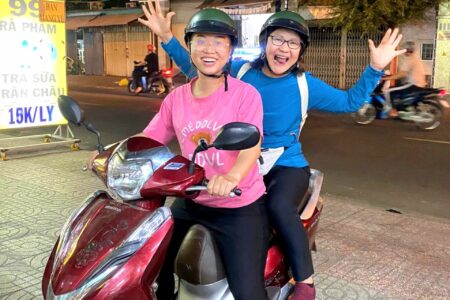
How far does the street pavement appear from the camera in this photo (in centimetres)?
376

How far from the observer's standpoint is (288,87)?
9.55ft

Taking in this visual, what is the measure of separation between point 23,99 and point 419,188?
5.69 metres

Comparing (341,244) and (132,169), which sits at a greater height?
(132,169)

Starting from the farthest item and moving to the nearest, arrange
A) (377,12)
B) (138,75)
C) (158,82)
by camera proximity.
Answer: (138,75) < (158,82) < (377,12)

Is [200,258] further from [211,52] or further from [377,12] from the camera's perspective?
[377,12]

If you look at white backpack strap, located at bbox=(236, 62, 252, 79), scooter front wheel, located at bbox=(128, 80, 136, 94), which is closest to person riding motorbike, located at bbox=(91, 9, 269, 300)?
white backpack strap, located at bbox=(236, 62, 252, 79)

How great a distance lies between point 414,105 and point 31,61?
7.41 meters

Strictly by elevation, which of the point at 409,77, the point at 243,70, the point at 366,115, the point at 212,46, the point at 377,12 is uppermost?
the point at 377,12

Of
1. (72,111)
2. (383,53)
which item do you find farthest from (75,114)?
(383,53)

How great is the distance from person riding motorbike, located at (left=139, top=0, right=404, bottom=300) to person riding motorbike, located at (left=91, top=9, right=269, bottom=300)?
312 mm

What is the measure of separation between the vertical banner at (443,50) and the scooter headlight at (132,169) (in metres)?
16.4

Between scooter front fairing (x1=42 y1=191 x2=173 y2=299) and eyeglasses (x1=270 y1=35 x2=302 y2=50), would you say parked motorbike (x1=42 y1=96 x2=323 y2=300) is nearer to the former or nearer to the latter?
scooter front fairing (x1=42 y1=191 x2=173 y2=299)

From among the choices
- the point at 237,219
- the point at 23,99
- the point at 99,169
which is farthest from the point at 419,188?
the point at 23,99

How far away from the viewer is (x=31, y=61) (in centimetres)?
798
